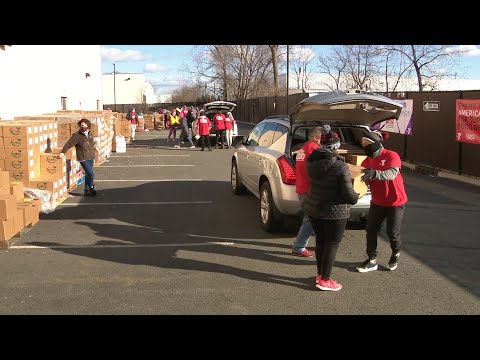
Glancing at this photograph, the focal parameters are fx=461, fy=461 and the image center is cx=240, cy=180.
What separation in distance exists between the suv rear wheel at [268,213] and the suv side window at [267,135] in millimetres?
851

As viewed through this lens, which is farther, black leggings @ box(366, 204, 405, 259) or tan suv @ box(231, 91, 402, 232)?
tan suv @ box(231, 91, 402, 232)

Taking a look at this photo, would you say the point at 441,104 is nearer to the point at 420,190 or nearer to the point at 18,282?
the point at 420,190

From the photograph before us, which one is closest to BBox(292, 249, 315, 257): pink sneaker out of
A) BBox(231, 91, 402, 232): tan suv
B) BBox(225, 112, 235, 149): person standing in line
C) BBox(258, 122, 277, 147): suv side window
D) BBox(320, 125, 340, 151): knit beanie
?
BBox(231, 91, 402, 232): tan suv

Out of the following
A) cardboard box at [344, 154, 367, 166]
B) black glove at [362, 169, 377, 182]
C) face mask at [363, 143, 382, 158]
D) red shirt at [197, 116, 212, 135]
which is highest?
red shirt at [197, 116, 212, 135]

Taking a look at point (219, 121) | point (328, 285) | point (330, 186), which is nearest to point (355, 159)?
point (330, 186)

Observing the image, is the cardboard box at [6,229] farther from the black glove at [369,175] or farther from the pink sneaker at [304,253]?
the black glove at [369,175]

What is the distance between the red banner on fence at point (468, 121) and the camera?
429 inches


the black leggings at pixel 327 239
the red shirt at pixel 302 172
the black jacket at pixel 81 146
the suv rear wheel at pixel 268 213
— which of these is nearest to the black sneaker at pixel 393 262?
the black leggings at pixel 327 239

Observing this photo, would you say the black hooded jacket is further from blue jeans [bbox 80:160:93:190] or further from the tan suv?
blue jeans [bbox 80:160:93:190]

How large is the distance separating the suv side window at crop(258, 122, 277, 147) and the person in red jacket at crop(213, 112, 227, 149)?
12.5 metres

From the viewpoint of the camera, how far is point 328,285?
15.9 feet

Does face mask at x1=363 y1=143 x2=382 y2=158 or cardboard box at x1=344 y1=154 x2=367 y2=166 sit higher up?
face mask at x1=363 y1=143 x2=382 y2=158

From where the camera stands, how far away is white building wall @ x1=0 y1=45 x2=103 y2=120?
13140 millimetres

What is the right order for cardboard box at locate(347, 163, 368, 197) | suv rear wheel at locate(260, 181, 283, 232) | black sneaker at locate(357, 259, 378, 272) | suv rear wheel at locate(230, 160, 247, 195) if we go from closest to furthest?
black sneaker at locate(357, 259, 378, 272)
cardboard box at locate(347, 163, 368, 197)
suv rear wheel at locate(260, 181, 283, 232)
suv rear wheel at locate(230, 160, 247, 195)
